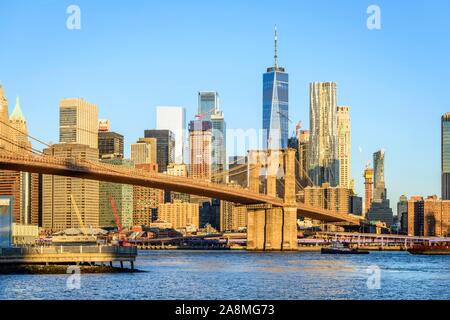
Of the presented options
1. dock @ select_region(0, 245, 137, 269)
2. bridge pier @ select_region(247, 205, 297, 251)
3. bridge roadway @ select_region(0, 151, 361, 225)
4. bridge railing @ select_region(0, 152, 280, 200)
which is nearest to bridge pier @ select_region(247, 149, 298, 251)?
bridge pier @ select_region(247, 205, 297, 251)

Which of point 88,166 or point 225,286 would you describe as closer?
point 225,286

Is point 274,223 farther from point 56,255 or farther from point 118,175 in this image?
point 56,255

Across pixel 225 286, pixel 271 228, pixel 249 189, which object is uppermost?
pixel 249 189

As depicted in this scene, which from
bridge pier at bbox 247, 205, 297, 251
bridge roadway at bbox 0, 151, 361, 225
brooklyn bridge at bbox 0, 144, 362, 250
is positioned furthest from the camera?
bridge pier at bbox 247, 205, 297, 251

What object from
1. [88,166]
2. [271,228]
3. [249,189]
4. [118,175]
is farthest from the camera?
[249,189]

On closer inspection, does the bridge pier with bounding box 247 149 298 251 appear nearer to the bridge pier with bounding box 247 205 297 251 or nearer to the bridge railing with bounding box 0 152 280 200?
the bridge pier with bounding box 247 205 297 251

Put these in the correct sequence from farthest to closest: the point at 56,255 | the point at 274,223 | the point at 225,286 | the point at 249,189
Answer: the point at 249,189 → the point at 274,223 → the point at 56,255 → the point at 225,286

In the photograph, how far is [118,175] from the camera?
84312mm

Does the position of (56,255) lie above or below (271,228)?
below

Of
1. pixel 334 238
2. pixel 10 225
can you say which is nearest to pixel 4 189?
pixel 334 238

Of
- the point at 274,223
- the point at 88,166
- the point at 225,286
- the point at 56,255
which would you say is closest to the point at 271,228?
the point at 274,223

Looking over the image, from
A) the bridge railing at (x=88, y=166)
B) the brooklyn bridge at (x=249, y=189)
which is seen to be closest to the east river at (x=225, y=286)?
the bridge railing at (x=88, y=166)

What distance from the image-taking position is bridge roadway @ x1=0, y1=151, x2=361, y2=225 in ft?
249
